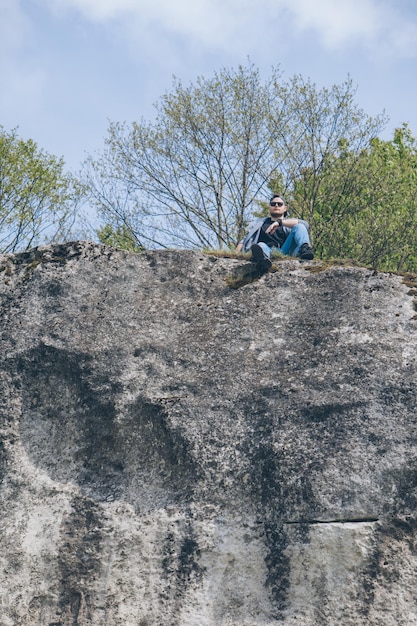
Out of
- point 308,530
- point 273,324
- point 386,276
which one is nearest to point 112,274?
point 273,324

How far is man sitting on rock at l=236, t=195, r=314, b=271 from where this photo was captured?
13852mm

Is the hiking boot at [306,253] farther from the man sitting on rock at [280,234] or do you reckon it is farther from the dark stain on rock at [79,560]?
the dark stain on rock at [79,560]

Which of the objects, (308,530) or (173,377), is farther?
(173,377)

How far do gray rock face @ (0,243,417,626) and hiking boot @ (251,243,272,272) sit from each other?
14 centimetres

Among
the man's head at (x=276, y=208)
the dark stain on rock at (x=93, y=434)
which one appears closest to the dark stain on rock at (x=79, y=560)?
the dark stain on rock at (x=93, y=434)

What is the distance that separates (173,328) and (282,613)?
12.8 feet

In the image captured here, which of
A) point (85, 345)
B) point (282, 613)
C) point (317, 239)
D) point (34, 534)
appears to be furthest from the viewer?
point (317, 239)

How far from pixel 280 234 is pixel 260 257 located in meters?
1.34

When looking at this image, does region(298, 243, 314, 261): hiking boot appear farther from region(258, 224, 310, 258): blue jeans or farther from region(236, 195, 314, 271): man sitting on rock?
region(258, 224, 310, 258): blue jeans

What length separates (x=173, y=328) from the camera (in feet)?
41.7

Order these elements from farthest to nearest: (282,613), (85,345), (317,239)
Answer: (317,239) → (85,345) → (282,613)

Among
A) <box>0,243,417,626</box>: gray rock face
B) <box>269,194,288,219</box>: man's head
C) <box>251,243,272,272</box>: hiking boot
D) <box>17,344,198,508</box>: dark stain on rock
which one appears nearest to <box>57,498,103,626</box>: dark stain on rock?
<box>0,243,417,626</box>: gray rock face

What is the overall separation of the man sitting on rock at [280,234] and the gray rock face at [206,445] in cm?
60

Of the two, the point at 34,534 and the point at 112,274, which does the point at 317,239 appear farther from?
the point at 34,534
